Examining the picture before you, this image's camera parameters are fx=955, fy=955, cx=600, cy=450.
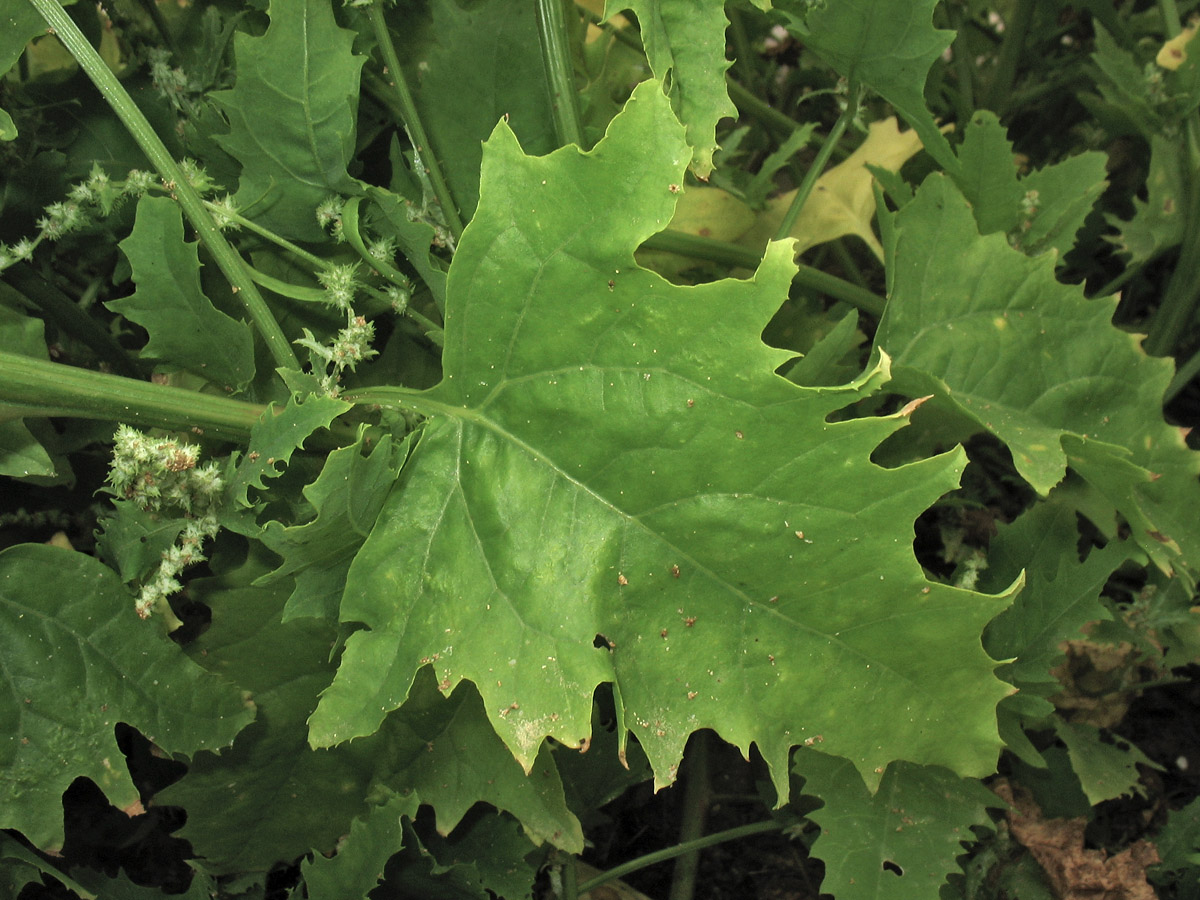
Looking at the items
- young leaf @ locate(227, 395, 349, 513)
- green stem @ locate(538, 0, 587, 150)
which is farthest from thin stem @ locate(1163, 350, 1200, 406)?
young leaf @ locate(227, 395, 349, 513)

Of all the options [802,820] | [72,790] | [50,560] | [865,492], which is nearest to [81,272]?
[50,560]

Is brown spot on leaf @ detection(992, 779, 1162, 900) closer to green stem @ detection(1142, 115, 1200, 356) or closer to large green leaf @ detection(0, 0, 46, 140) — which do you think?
green stem @ detection(1142, 115, 1200, 356)

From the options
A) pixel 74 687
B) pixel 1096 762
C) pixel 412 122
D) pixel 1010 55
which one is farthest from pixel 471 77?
pixel 1096 762

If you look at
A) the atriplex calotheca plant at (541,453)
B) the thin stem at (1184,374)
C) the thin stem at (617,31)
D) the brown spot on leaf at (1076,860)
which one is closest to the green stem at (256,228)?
the atriplex calotheca plant at (541,453)

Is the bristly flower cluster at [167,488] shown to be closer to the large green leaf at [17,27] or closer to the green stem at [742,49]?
the large green leaf at [17,27]

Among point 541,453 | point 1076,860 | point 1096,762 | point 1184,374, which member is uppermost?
point 541,453

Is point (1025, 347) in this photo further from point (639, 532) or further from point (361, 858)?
point (361, 858)
